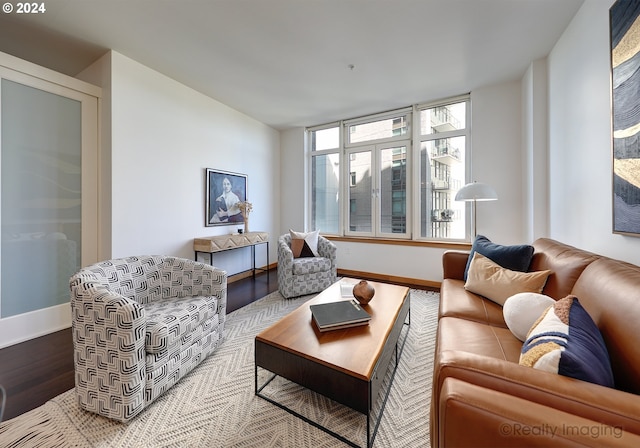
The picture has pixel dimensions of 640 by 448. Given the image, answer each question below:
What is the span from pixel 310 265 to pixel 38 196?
8.90 ft

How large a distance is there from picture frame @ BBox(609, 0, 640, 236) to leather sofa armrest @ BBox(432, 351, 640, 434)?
1.22m

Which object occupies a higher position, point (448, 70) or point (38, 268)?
point (448, 70)

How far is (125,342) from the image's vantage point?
4.06ft

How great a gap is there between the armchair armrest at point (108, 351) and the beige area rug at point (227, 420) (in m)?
0.11

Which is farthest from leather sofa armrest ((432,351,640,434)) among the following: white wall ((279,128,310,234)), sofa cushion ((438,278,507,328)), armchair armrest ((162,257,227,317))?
white wall ((279,128,310,234))

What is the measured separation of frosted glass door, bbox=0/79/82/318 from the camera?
2.06m

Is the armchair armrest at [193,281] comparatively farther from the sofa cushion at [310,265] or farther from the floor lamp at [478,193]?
the floor lamp at [478,193]

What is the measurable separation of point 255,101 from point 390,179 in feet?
7.82

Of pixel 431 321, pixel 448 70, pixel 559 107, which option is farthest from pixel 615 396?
pixel 448 70

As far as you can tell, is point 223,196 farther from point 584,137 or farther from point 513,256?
point 584,137

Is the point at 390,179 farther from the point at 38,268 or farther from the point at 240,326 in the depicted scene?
the point at 38,268

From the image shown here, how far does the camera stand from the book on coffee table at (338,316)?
144 centimetres

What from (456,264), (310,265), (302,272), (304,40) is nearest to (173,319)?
(302,272)

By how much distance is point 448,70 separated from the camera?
277 cm
